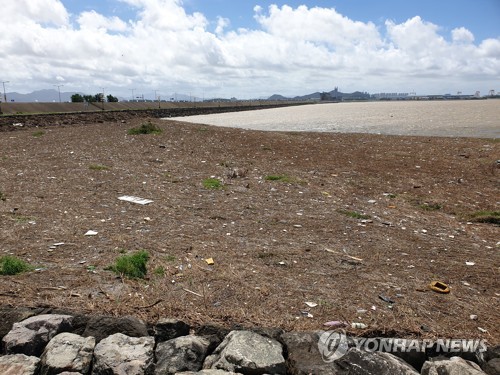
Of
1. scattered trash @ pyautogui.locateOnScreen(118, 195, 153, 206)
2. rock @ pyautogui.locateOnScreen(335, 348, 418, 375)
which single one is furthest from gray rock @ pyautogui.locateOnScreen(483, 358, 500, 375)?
scattered trash @ pyautogui.locateOnScreen(118, 195, 153, 206)

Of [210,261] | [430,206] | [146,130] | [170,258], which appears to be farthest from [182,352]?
[146,130]

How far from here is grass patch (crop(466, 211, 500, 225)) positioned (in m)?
7.94

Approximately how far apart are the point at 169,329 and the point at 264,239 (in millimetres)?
2841

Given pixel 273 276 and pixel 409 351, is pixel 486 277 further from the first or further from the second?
pixel 273 276

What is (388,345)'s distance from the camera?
3.86m

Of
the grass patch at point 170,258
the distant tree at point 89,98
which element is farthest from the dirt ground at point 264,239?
the distant tree at point 89,98

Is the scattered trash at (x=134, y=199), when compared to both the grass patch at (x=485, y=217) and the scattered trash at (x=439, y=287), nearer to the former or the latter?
the scattered trash at (x=439, y=287)

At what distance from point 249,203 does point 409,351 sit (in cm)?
540

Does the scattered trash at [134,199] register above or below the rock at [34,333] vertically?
above

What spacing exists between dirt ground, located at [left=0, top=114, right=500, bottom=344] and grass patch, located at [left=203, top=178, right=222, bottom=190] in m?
0.24

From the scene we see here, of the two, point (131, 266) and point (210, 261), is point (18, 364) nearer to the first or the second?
point (131, 266)

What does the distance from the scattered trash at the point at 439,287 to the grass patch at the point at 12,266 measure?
524cm

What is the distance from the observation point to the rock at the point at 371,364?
349 centimetres

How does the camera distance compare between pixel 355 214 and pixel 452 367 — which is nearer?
pixel 452 367
